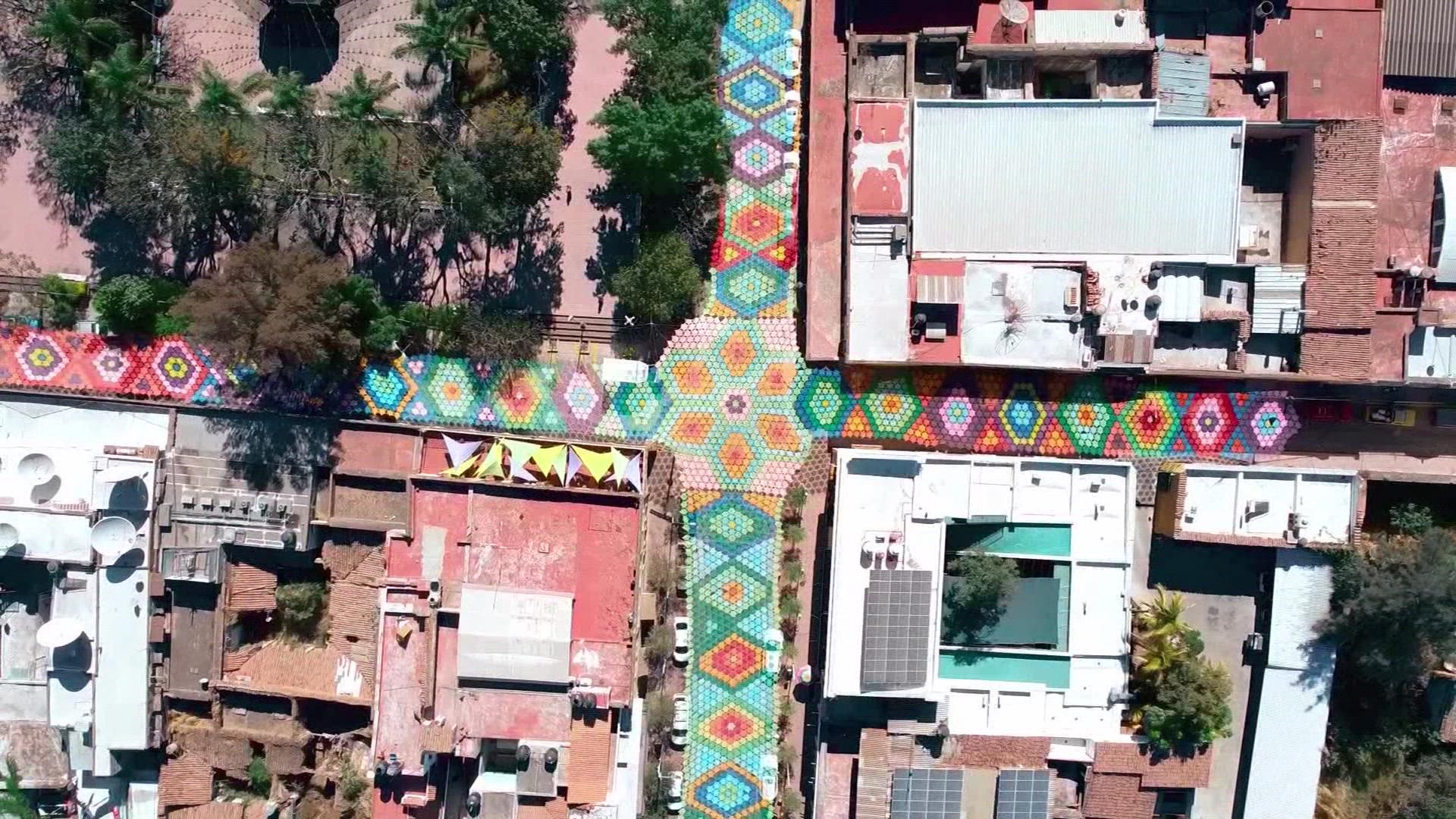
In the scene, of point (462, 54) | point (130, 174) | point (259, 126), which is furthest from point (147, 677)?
point (462, 54)

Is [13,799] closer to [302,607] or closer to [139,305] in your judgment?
[302,607]

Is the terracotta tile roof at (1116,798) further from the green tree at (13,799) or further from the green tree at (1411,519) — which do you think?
the green tree at (13,799)

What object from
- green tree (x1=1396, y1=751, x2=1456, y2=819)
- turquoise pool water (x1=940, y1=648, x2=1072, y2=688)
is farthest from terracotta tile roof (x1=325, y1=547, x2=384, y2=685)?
green tree (x1=1396, y1=751, x2=1456, y2=819)

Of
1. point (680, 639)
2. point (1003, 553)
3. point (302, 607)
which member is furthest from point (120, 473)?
point (1003, 553)

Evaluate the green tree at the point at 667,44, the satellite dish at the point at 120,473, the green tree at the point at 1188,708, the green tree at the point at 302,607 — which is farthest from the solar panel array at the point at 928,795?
the satellite dish at the point at 120,473

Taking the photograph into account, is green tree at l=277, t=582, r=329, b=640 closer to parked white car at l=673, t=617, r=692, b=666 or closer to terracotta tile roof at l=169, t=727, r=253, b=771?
terracotta tile roof at l=169, t=727, r=253, b=771

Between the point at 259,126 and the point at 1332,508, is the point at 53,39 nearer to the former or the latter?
the point at 259,126
